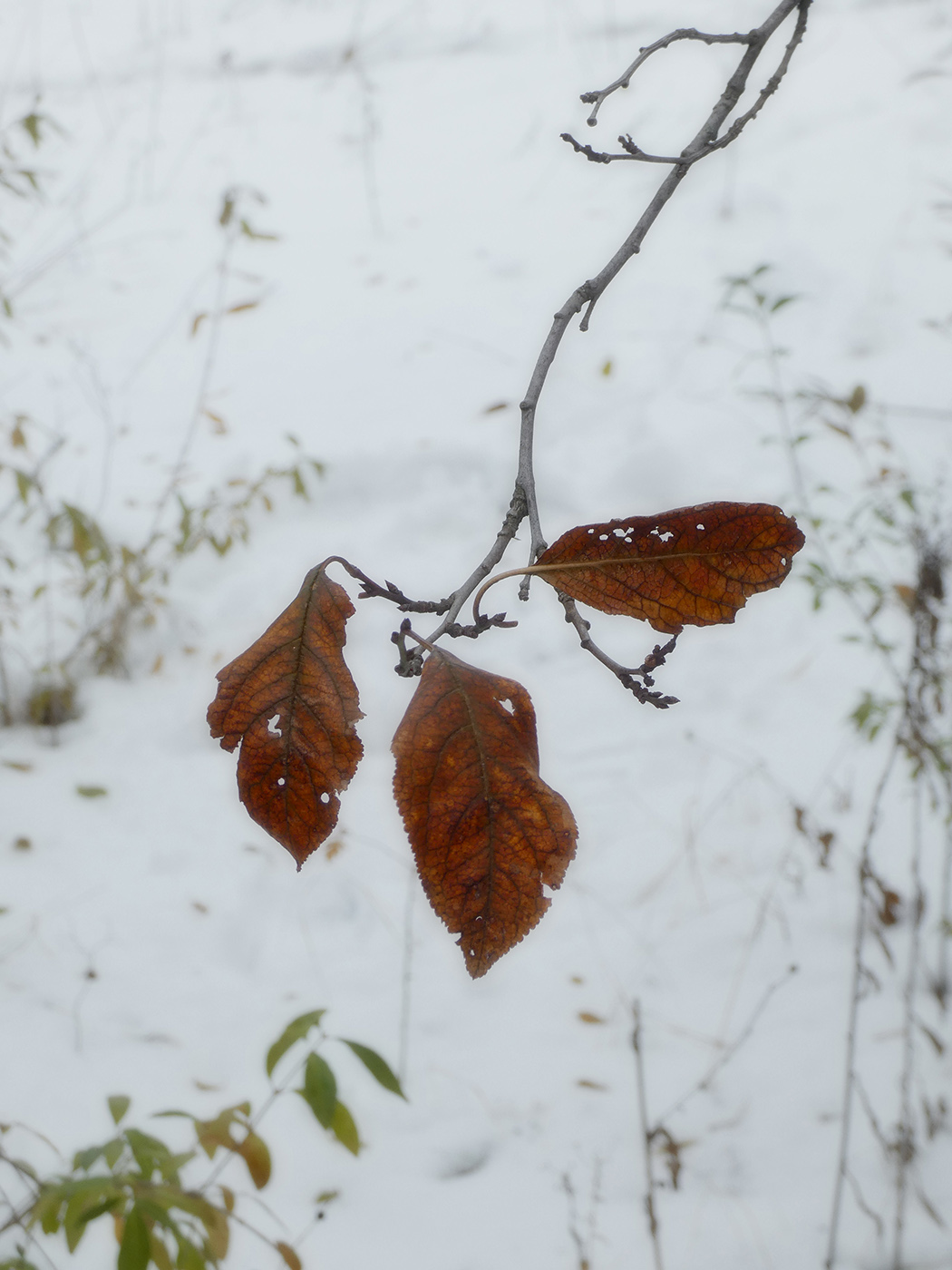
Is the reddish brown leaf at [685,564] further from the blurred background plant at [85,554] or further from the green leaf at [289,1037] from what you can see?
the blurred background plant at [85,554]

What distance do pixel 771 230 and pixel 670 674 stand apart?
210cm

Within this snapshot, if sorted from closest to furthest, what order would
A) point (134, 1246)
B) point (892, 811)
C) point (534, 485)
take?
point (534, 485) → point (134, 1246) → point (892, 811)

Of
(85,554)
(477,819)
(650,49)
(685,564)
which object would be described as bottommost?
(477,819)

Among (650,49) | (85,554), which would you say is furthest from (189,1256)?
(85,554)

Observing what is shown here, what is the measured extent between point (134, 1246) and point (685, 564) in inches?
28.9

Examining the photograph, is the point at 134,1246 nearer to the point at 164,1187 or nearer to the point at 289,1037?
the point at 164,1187

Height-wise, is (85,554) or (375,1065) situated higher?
(85,554)

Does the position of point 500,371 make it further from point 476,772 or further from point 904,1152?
point 476,772

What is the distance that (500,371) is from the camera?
10.5ft

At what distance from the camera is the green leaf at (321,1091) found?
869 millimetres

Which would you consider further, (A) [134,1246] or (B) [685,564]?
(A) [134,1246]

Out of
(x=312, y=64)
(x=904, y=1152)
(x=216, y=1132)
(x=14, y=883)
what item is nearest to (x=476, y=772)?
(x=216, y=1132)

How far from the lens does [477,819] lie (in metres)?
0.35

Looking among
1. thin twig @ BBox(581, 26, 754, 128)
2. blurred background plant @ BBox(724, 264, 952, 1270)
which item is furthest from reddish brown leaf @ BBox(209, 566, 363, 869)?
blurred background plant @ BBox(724, 264, 952, 1270)
